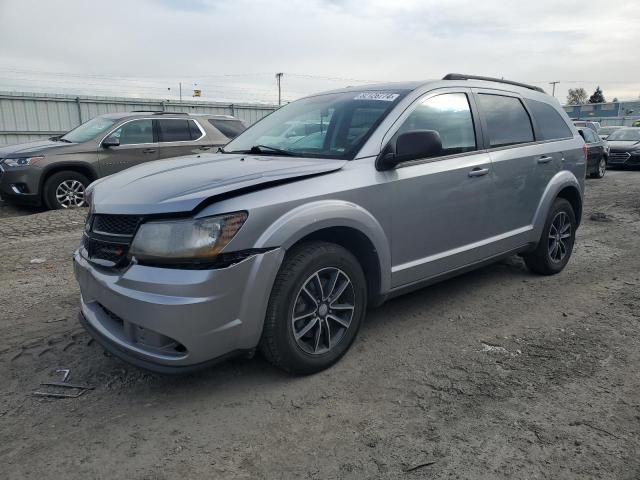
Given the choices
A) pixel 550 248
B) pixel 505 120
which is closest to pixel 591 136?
pixel 550 248

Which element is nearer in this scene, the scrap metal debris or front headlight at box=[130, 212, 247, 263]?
front headlight at box=[130, 212, 247, 263]

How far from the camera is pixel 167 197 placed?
2.78 meters

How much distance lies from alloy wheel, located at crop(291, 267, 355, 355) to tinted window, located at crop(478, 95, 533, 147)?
205 centimetres

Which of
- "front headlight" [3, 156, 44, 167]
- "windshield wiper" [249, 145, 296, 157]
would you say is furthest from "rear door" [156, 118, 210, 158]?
"windshield wiper" [249, 145, 296, 157]

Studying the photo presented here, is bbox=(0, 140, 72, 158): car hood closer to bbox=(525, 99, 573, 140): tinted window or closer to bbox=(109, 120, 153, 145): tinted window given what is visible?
bbox=(109, 120, 153, 145): tinted window

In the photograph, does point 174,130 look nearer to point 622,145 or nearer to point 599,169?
point 599,169

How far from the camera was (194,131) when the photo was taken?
10156 millimetres

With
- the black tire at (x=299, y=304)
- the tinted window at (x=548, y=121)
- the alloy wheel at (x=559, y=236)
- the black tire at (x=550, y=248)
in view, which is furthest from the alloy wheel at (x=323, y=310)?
the tinted window at (x=548, y=121)

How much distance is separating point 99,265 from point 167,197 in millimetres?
639

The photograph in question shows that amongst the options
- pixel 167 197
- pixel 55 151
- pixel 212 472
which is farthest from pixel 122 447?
pixel 55 151

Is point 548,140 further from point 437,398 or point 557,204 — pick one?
point 437,398

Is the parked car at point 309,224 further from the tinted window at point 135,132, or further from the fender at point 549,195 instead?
the tinted window at point 135,132

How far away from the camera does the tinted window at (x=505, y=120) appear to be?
4.44 meters

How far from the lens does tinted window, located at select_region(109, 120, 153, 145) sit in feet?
31.0
